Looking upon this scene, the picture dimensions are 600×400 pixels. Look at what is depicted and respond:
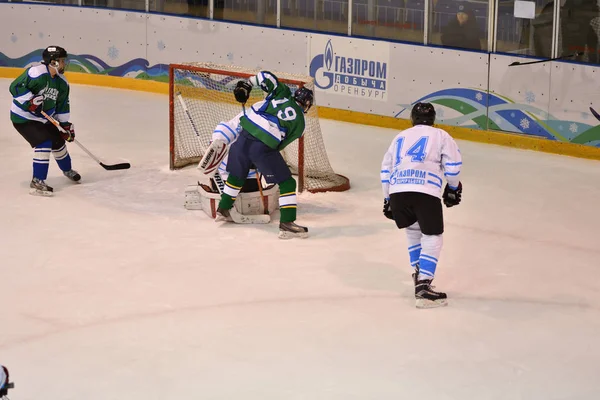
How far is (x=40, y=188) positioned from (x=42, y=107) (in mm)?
→ 527

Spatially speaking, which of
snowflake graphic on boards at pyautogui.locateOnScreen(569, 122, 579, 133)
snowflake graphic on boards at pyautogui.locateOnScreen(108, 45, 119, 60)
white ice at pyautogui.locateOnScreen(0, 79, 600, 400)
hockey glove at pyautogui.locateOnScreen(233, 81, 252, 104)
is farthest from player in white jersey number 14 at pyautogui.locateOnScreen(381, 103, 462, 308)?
snowflake graphic on boards at pyautogui.locateOnScreen(108, 45, 119, 60)

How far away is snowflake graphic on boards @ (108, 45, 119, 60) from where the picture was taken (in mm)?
11133

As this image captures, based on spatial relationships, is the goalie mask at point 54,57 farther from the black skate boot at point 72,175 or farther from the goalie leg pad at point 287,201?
the goalie leg pad at point 287,201

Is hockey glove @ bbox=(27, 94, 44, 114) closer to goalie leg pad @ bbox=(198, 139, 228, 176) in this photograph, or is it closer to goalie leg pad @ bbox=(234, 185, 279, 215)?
goalie leg pad @ bbox=(198, 139, 228, 176)

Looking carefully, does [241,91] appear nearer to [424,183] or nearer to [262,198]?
[262,198]

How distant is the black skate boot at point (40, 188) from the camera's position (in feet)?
24.2

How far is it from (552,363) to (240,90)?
2.66 metres

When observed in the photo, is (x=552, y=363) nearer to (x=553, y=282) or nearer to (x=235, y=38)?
(x=553, y=282)

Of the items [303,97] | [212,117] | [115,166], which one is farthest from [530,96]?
[115,166]

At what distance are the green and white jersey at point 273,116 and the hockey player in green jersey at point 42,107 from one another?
148 centimetres

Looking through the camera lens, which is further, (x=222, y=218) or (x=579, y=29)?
(x=579, y=29)

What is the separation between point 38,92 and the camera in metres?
7.23

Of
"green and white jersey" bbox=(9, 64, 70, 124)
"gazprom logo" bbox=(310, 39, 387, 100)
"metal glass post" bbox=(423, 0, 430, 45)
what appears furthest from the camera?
"gazprom logo" bbox=(310, 39, 387, 100)

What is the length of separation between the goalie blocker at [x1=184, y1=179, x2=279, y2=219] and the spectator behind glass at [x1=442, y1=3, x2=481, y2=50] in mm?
2712
